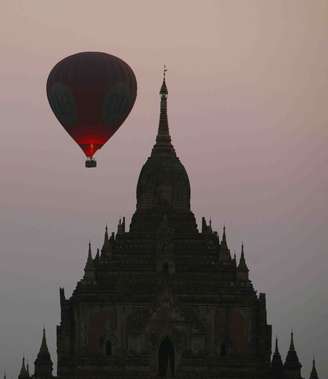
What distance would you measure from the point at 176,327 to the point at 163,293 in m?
1.84

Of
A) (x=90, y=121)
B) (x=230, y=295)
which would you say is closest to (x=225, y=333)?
(x=230, y=295)

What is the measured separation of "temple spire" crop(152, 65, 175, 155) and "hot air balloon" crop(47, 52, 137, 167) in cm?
2097

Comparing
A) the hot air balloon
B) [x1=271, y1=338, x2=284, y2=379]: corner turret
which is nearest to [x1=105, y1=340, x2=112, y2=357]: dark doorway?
[x1=271, y1=338, x2=284, y2=379]: corner turret

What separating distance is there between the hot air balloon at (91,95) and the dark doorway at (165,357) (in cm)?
1559

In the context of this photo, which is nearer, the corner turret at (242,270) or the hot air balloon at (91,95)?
the hot air balloon at (91,95)

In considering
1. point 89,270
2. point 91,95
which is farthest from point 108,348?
point 91,95

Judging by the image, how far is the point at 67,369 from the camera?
513 ft

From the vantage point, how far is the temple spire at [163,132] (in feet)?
545

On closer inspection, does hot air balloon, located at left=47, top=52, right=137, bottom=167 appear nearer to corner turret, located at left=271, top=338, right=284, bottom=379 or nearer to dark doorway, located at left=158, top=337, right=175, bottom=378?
dark doorway, located at left=158, top=337, right=175, bottom=378

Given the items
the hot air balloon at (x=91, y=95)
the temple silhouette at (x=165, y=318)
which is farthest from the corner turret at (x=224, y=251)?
the hot air balloon at (x=91, y=95)

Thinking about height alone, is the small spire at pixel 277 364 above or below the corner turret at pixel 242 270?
below

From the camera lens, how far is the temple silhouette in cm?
15575

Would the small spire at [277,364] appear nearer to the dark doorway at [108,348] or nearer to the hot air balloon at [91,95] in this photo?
the dark doorway at [108,348]

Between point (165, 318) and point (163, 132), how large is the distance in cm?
1377
